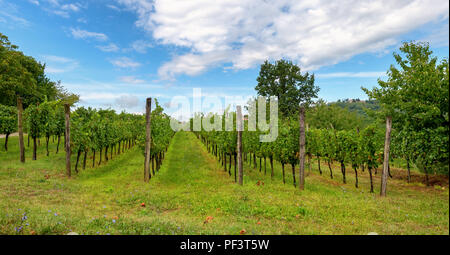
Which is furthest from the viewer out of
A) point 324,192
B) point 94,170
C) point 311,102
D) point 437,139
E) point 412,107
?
point 311,102

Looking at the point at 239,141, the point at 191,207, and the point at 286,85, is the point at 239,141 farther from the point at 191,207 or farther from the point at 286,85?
the point at 286,85

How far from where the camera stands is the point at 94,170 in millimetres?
13414

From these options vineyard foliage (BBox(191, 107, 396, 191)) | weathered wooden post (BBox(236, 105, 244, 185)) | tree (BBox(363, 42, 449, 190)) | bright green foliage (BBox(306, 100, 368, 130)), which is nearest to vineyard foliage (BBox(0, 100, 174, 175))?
vineyard foliage (BBox(191, 107, 396, 191))

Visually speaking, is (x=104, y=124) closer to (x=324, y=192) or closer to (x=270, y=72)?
(x=324, y=192)

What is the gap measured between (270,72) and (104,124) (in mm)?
30272

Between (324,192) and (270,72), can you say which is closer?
(324,192)

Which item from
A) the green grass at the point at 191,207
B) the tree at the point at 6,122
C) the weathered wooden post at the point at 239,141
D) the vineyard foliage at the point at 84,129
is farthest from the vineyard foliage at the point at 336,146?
the tree at the point at 6,122

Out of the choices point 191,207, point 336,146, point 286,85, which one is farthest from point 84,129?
point 286,85

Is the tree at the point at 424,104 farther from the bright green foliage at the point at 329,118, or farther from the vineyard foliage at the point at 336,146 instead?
the bright green foliage at the point at 329,118

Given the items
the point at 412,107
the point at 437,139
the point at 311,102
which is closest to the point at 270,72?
the point at 311,102

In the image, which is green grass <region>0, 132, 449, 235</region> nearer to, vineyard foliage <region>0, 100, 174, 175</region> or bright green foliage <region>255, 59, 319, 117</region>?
vineyard foliage <region>0, 100, 174, 175</region>

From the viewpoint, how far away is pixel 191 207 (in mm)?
7574

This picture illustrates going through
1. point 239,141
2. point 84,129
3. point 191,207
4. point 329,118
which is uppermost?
point 329,118

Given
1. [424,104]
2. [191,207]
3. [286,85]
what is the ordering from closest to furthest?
[191,207]
[424,104]
[286,85]
